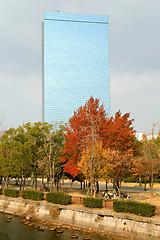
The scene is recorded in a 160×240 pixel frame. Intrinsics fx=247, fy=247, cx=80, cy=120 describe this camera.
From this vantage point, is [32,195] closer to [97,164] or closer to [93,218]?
[97,164]

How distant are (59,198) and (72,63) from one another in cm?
15324

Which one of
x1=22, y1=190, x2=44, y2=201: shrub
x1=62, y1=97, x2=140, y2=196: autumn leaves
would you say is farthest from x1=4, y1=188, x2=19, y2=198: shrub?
x1=62, y1=97, x2=140, y2=196: autumn leaves

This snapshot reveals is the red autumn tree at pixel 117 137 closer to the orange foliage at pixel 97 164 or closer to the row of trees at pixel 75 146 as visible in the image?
the row of trees at pixel 75 146

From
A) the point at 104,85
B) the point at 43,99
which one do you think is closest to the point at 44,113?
the point at 43,99

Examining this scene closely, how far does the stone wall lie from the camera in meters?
19.5

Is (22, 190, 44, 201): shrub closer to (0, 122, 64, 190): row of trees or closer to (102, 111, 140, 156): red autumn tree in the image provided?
(0, 122, 64, 190): row of trees

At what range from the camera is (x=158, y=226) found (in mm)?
18812

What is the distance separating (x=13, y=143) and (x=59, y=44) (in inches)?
5762

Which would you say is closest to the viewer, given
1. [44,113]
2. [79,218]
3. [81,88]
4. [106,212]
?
[106,212]

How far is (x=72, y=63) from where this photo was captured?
172250 millimetres

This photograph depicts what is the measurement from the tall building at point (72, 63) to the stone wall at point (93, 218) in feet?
432

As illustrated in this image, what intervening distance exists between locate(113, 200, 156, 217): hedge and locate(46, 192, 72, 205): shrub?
19.3 feet

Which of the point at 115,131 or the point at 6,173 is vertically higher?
the point at 115,131

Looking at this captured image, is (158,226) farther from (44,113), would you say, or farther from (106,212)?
(44,113)
